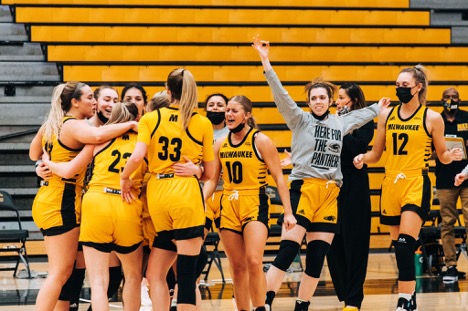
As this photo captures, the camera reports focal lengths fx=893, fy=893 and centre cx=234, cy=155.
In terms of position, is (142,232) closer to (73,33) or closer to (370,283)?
(370,283)

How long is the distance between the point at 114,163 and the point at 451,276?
507 centimetres

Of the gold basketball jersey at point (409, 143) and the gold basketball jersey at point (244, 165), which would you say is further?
the gold basketball jersey at point (409, 143)

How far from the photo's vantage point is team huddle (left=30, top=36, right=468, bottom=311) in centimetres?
554

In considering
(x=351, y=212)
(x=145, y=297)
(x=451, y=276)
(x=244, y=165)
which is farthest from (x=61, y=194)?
(x=451, y=276)

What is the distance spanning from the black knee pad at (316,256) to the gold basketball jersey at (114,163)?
162 centimetres

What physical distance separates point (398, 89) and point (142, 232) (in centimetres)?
240

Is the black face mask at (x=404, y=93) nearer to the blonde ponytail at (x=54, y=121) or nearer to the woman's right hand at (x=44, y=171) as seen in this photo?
the blonde ponytail at (x=54, y=121)

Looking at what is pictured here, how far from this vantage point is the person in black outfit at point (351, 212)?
23.7 feet

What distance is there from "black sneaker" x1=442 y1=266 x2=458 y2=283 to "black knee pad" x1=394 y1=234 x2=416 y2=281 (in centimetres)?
286

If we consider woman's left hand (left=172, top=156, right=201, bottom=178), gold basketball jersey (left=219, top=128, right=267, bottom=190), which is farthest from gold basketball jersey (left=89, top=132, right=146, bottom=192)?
gold basketball jersey (left=219, top=128, right=267, bottom=190)

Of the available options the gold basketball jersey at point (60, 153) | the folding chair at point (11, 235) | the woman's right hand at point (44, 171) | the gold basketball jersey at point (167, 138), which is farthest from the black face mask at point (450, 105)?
the woman's right hand at point (44, 171)

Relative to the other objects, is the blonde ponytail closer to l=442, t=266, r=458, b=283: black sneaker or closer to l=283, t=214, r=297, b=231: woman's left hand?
l=283, t=214, r=297, b=231: woman's left hand

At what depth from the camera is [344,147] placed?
7.20m

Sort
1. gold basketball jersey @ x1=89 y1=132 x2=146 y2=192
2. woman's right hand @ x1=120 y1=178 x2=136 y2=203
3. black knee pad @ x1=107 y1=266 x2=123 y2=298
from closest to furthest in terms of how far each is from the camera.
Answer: woman's right hand @ x1=120 y1=178 x2=136 y2=203 < gold basketball jersey @ x1=89 y1=132 x2=146 y2=192 < black knee pad @ x1=107 y1=266 x2=123 y2=298
